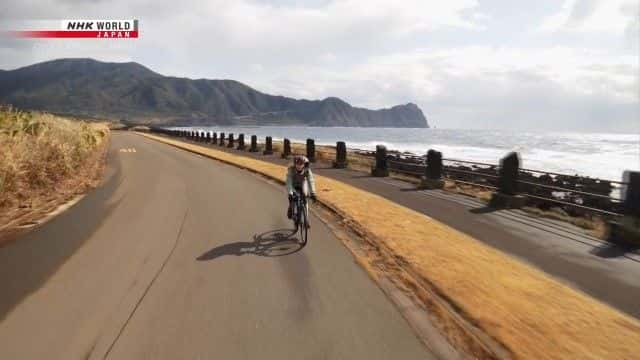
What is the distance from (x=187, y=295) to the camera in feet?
22.1

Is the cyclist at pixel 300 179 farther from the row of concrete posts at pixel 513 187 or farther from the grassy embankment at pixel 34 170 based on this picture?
the row of concrete posts at pixel 513 187

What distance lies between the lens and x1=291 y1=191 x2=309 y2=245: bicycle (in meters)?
9.98

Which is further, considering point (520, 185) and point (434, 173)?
point (434, 173)

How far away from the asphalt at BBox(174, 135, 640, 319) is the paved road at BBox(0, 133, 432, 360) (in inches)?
127

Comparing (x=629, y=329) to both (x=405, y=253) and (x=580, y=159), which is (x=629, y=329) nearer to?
(x=405, y=253)

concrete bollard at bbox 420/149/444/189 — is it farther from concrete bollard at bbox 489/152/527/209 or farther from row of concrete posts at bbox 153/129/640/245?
concrete bollard at bbox 489/152/527/209

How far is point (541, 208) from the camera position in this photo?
50.2ft

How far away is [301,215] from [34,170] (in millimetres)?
10330

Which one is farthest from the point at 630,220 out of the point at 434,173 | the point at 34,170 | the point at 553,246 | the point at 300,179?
the point at 34,170

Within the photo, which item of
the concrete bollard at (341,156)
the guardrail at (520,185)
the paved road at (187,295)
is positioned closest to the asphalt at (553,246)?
the guardrail at (520,185)

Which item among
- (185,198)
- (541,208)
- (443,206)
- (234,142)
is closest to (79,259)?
(185,198)

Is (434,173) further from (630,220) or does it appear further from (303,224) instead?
A: (303,224)

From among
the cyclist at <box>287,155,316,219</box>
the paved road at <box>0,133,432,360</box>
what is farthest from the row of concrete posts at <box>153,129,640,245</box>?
the cyclist at <box>287,155,316,219</box>

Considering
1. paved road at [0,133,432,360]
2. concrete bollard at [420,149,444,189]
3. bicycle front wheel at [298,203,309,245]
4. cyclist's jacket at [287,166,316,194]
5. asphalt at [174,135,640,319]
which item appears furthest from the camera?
concrete bollard at [420,149,444,189]
